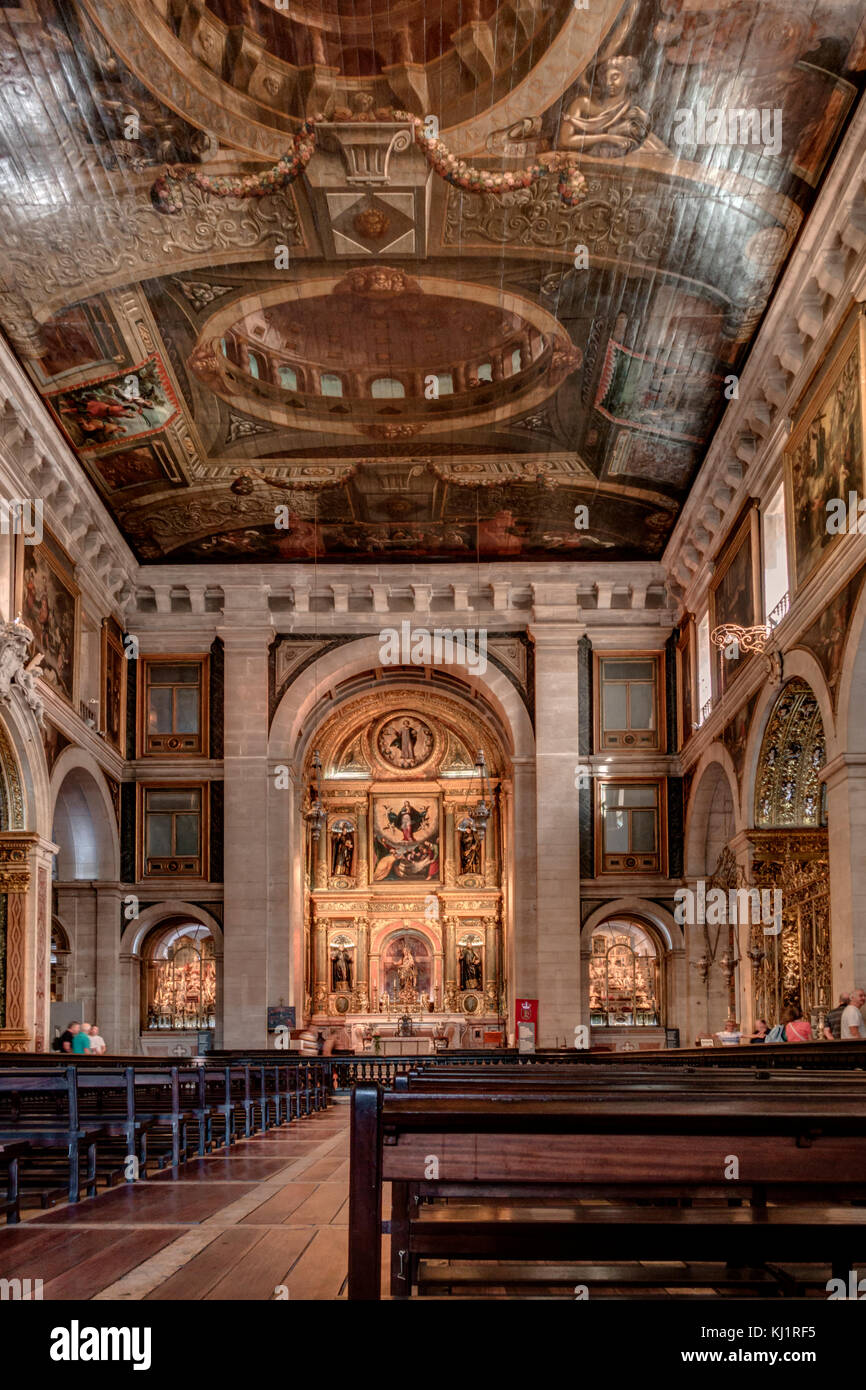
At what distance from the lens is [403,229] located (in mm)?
17188

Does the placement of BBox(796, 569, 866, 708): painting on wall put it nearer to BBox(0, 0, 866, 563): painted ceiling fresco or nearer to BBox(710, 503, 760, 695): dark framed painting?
BBox(710, 503, 760, 695): dark framed painting

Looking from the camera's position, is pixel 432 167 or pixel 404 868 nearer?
pixel 432 167

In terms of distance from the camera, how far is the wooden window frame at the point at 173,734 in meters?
26.9

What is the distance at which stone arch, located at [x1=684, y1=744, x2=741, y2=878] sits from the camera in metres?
24.2

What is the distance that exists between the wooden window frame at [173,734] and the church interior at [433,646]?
94 mm

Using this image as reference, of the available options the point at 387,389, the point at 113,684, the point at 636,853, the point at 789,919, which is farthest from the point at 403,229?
the point at 636,853

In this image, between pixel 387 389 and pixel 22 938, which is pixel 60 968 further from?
pixel 387 389

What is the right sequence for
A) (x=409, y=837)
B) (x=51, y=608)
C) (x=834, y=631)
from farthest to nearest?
1. (x=409, y=837)
2. (x=51, y=608)
3. (x=834, y=631)

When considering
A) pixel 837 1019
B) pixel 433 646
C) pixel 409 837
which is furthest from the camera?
pixel 409 837

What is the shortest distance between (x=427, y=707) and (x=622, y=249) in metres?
16.6

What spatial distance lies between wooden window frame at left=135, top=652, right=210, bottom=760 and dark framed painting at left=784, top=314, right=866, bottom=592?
13.3m

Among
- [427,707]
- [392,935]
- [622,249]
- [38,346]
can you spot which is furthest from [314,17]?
[392,935]

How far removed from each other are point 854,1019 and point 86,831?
1671 centimetres
